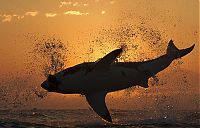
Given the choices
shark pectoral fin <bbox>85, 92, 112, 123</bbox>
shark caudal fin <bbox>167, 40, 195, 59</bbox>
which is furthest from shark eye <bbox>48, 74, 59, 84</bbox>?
shark caudal fin <bbox>167, 40, 195, 59</bbox>

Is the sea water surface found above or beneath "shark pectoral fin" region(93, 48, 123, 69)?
beneath

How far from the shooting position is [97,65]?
20.9 metres

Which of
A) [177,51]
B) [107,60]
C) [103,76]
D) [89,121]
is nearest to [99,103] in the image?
[103,76]

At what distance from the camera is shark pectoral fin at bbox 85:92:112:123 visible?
2325 cm

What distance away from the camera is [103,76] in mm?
21281

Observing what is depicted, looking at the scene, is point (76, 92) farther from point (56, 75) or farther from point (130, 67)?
point (130, 67)

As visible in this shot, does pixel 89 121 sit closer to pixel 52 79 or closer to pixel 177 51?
pixel 177 51

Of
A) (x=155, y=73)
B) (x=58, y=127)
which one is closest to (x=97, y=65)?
(x=155, y=73)

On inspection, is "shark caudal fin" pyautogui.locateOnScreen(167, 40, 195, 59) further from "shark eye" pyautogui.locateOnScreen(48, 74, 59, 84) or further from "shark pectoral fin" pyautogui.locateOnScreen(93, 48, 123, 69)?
"shark eye" pyautogui.locateOnScreen(48, 74, 59, 84)

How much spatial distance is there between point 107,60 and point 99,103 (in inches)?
160

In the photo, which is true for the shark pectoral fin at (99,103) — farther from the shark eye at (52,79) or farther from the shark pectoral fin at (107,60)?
the shark eye at (52,79)

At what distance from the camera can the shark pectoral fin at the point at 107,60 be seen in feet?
66.6

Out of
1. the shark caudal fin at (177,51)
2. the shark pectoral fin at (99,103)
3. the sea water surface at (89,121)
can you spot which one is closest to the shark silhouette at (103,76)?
the shark pectoral fin at (99,103)

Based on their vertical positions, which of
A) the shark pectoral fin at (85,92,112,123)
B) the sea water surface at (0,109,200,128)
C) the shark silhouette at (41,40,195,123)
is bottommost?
the sea water surface at (0,109,200,128)
